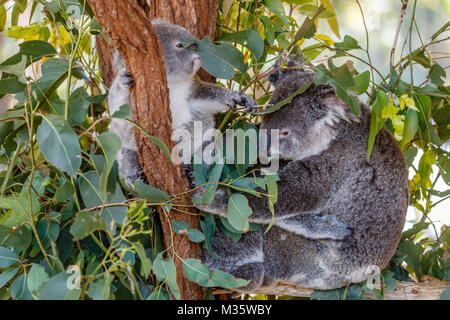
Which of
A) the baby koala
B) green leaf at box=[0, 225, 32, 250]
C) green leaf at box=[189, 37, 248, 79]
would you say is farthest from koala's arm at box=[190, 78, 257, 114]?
green leaf at box=[0, 225, 32, 250]

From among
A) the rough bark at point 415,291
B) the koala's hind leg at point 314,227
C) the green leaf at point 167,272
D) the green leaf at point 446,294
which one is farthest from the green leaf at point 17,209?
the green leaf at point 446,294

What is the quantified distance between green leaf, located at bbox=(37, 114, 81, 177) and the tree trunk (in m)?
0.34

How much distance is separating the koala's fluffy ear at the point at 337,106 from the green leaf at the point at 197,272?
1.03m

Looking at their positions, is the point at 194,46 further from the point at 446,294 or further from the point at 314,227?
the point at 446,294

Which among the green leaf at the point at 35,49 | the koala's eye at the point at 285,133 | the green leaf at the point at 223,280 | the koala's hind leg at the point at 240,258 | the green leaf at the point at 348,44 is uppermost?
the green leaf at the point at 348,44

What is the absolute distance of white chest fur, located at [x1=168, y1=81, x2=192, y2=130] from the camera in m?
2.27

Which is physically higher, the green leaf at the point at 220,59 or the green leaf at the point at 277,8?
the green leaf at the point at 277,8

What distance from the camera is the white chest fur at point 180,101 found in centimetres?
227

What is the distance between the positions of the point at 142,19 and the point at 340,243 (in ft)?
4.49

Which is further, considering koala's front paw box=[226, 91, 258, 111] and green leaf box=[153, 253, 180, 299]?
koala's front paw box=[226, 91, 258, 111]

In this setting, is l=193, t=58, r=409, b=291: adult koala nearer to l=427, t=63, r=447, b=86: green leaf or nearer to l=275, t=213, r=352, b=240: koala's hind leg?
l=275, t=213, r=352, b=240: koala's hind leg

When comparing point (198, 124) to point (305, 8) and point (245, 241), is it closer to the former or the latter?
point (245, 241)

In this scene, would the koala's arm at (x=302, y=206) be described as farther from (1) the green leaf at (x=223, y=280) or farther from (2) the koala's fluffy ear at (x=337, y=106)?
(1) the green leaf at (x=223, y=280)

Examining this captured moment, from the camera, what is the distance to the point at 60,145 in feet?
4.46
